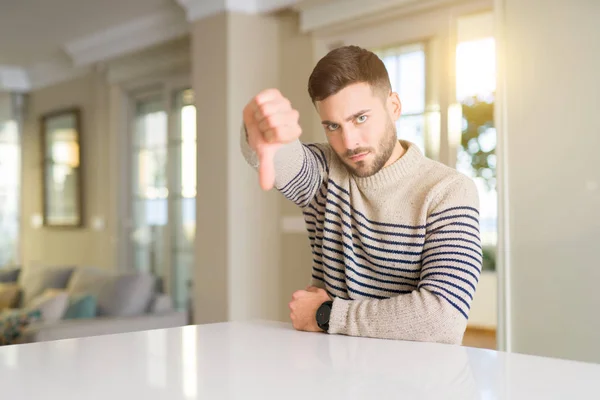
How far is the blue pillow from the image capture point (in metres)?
4.32

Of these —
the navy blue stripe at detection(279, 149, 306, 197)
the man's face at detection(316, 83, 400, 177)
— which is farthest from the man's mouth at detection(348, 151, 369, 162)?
the navy blue stripe at detection(279, 149, 306, 197)

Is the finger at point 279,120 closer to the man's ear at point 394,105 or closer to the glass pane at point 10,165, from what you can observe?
the man's ear at point 394,105

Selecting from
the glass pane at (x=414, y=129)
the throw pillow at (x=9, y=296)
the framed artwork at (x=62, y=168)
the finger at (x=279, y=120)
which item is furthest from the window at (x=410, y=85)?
the framed artwork at (x=62, y=168)

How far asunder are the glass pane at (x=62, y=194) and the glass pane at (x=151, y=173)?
904mm

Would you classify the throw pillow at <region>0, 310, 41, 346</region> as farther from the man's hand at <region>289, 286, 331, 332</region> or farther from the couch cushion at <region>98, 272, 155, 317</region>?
the man's hand at <region>289, 286, 331, 332</region>

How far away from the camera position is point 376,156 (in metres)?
1.51

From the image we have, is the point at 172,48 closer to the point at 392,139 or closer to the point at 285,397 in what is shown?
the point at 392,139

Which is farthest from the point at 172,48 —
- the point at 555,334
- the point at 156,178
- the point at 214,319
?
the point at 555,334

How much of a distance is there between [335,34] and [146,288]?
6.72 ft

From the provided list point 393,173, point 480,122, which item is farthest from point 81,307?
point 480,122

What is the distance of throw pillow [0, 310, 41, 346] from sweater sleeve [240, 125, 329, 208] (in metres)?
2.78

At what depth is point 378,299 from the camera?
1.46m

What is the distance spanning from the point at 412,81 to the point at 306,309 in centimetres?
277

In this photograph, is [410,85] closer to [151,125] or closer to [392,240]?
[392,240]
